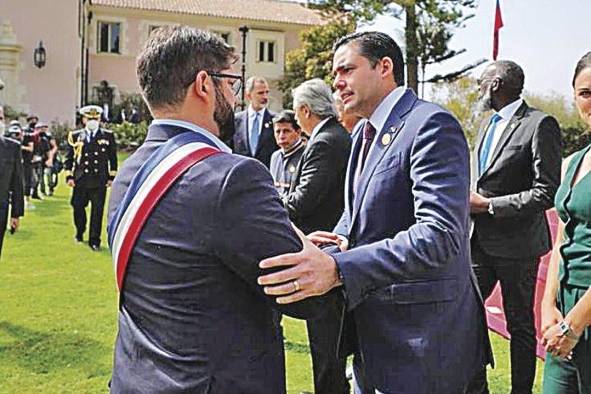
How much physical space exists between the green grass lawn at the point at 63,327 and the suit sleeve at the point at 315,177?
126cm

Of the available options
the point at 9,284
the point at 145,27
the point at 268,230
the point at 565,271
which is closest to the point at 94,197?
the point at 9,284

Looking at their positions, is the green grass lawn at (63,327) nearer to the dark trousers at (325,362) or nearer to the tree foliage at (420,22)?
the dark trousers at (325,362)

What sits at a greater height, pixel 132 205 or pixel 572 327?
pixel 132 205

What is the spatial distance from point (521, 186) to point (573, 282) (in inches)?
51.2

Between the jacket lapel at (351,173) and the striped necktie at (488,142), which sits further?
the striped necktie at (488,142)

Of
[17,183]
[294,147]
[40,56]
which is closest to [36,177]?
[17,183]

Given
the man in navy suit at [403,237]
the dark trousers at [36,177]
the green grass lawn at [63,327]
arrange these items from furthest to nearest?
the dark trousers at [36,177] → the green grass lawn at [63,327] → the man in navy suit at [403,237]

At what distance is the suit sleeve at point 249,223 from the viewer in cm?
174

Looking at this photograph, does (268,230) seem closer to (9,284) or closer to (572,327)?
(572,327)

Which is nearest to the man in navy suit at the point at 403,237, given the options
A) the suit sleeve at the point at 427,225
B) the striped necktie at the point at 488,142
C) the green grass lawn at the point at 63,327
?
the suit sleeve at the point at 427,225

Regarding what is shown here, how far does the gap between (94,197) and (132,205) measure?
9.29 meters

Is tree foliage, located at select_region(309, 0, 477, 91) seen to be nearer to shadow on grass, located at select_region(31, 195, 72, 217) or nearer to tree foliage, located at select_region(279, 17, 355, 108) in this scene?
tree foliage, located at select_region(279, 17, 355, 108)

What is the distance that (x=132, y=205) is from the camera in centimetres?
189

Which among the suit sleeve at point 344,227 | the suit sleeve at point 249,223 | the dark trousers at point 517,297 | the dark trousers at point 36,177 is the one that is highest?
the suit sleeve at point 249,223
